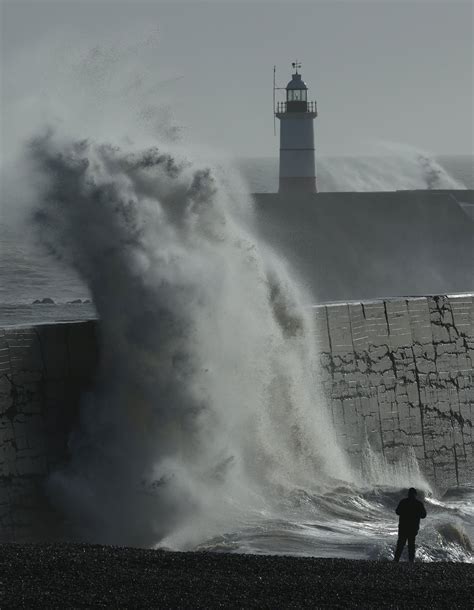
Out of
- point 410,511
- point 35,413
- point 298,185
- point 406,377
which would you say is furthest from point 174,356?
point 298,185

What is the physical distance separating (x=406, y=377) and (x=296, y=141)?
22.6 meters

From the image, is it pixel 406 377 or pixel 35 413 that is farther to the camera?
pixel 406 377

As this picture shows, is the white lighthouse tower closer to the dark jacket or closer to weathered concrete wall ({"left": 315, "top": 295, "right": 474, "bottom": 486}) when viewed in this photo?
weathered concrete wall ({"left": 315, "top": 295, "right": 474, "bottom": 486})

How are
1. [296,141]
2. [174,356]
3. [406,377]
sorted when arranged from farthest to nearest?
[296,141] → [406,377] → [174,356]

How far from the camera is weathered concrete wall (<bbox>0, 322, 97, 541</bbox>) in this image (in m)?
9.34

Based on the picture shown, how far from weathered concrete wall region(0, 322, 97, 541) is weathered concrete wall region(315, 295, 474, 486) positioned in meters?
3.04

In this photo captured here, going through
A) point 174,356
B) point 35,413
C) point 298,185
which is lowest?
point 35,413

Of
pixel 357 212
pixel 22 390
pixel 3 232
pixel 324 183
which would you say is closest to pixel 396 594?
pixel 22 390

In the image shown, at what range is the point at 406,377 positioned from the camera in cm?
1309

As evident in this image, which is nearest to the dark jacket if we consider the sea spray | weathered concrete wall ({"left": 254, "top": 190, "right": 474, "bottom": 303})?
the sea spray

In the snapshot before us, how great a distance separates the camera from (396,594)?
22.5ft

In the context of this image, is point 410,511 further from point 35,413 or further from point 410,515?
point 35,413

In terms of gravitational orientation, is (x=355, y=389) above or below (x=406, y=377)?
below

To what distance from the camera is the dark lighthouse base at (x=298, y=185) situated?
3519 cm
